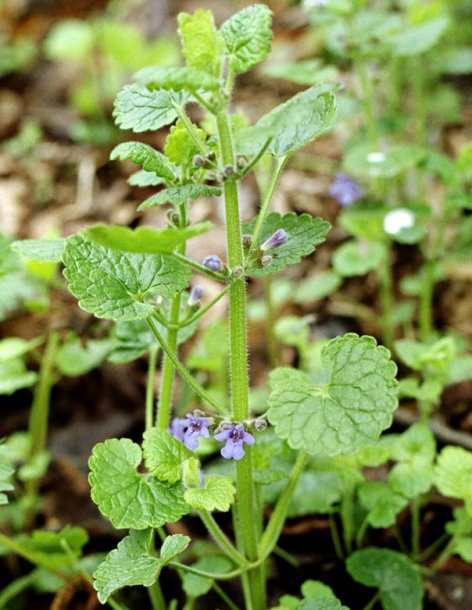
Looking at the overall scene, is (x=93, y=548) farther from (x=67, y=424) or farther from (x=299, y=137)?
(x=299, y=137)

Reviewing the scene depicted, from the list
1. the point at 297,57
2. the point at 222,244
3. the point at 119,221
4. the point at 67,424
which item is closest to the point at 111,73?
the point at 297,57

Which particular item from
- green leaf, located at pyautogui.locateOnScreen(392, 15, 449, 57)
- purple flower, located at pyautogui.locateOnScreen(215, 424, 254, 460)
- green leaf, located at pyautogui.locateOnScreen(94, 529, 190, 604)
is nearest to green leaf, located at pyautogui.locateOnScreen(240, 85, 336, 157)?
purple flower, located at pyautogui.locateOnScreen(215, 424, 254, 460)

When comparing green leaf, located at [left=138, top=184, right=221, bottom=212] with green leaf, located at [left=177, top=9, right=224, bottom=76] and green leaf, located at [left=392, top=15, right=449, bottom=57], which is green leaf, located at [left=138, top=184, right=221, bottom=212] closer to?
green leaf, located at [left=177, top=9, right=224, bottom=76]

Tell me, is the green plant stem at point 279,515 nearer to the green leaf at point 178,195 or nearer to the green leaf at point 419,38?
the green leaf at point 178,195

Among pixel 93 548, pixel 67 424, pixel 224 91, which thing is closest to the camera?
pixel 224 91

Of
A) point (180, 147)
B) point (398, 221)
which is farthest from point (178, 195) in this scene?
point (398, 221)

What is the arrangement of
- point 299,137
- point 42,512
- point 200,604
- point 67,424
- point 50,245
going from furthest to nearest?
point 67,424 → point 42,512 → point 200,604 → point 50,245 → point 299,137

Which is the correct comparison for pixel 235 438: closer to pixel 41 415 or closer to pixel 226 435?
pixel 226 435
